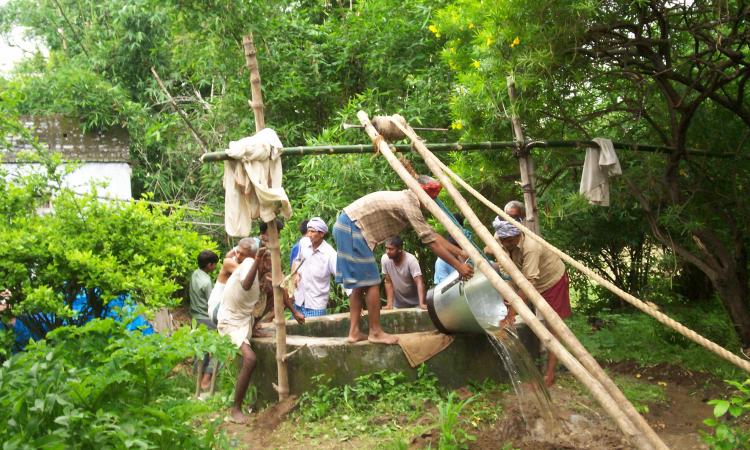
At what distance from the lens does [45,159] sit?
6918 millimetres

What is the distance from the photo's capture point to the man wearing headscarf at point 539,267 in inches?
262

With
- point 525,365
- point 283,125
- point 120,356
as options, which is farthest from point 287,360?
point 283,125

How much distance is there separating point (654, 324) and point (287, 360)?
180 inches

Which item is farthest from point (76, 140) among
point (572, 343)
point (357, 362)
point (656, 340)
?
point (572, 343)

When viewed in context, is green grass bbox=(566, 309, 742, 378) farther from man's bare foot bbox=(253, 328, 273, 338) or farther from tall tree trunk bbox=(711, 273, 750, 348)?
man's bare foot bbox=(253, 328, 273, 338)

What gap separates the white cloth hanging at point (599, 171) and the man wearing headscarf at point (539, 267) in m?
0.69

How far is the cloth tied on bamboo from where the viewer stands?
6109 mm

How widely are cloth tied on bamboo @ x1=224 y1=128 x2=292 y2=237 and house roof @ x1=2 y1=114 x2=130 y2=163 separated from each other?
8.42 metres

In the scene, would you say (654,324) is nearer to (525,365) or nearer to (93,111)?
(525,365)

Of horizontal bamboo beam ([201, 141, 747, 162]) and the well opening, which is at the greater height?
horizontal bamboo beam ([201, 141, 747, 162])

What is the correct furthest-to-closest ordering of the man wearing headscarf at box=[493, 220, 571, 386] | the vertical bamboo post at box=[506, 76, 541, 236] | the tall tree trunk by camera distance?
the tall tree trunk, the vertical bamboo post at box=[506, 76, 541, 236], the man wearing headscarf at box=[493, 220, 571, 386]

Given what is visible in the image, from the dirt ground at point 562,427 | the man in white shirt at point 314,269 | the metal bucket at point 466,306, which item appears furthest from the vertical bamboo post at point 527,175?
the man in white shirt at point 314,269

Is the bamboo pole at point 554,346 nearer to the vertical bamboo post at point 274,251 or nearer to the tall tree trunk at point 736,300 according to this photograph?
the vertical bamboo post at point 274,251

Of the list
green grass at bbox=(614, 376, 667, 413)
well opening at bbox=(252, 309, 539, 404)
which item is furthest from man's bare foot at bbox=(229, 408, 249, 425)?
green grass at bbox=(614, 376, 667, 413)
